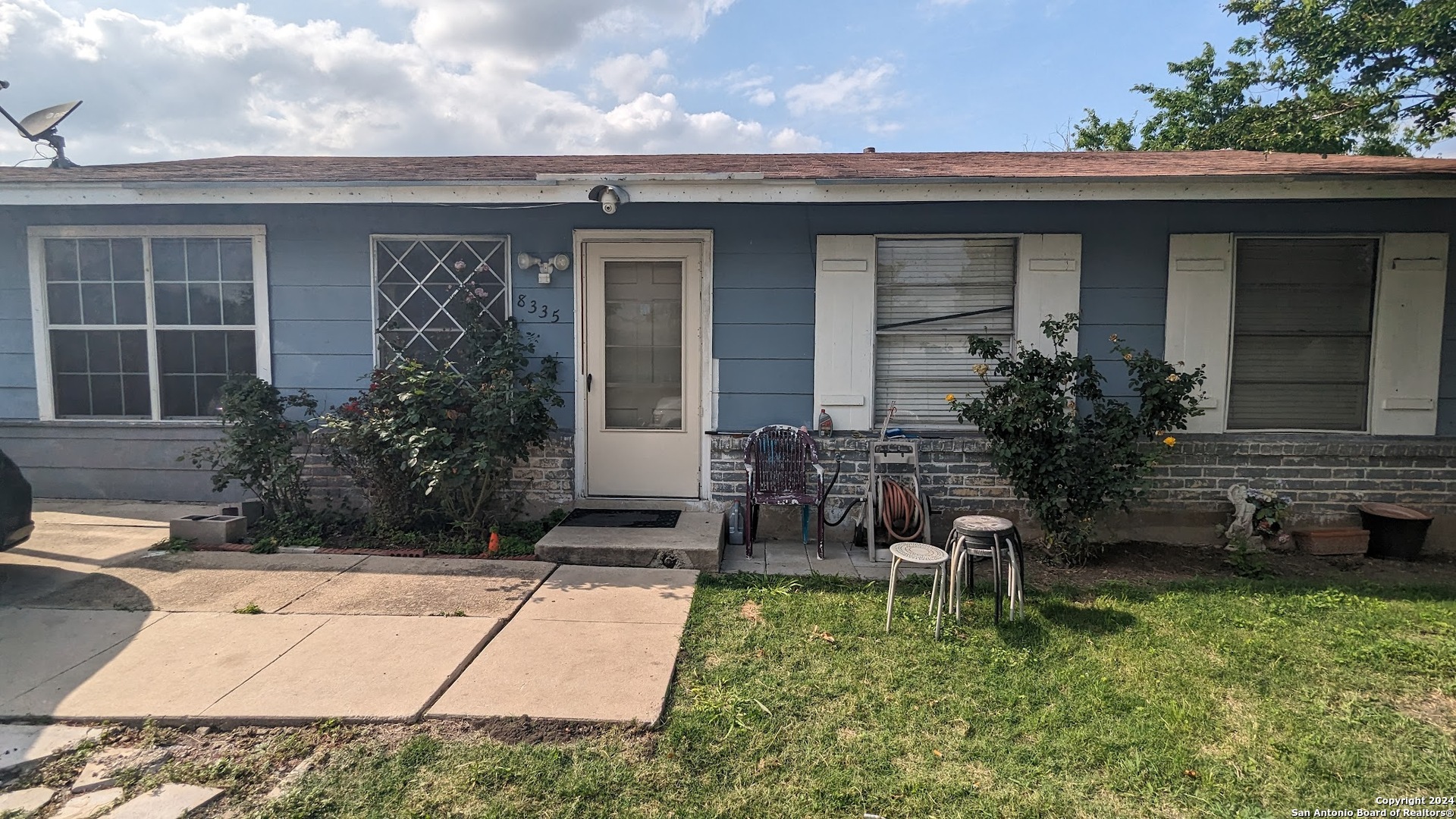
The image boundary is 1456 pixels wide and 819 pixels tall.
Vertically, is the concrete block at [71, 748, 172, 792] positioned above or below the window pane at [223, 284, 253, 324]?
below

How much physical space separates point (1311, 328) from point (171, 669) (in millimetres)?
7359

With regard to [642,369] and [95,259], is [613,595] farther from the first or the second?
[95,259]

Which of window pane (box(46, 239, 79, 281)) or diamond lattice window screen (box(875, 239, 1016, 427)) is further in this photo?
window pane (box(46, 239, 79, 281))

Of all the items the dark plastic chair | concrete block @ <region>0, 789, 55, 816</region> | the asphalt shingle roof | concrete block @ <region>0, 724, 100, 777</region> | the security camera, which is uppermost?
the asphalt shingle roof

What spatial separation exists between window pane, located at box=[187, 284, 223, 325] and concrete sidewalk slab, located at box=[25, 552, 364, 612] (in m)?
2.09

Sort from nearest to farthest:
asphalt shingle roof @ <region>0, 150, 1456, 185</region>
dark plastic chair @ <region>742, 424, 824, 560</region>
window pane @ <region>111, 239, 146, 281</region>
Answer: asphalt shingle roof @ <region>0, 150, 1456, 185</region>, dark plastic chair @ <region>742, 424, 824, 560</region>, window pane @ <region>111, 239, 146, 281</region>

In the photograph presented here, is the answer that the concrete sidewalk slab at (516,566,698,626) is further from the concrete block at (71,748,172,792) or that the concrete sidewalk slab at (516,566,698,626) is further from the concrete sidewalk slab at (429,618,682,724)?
the concrete block at (71,748,172,792)

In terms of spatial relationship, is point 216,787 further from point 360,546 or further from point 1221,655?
point 1221,655

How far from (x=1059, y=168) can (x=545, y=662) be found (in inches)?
200

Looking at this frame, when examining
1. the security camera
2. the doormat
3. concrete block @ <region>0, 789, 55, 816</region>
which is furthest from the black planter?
concrete block @ <region>0, 789, 55, 816</region>

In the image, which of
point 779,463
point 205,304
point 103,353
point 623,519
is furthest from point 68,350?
point 779,463

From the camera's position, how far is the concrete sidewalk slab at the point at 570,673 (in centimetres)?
274

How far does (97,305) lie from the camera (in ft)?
19.0

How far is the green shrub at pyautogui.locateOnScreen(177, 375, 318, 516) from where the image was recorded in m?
4.98
